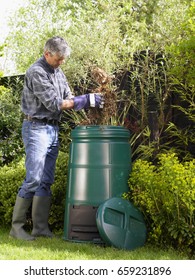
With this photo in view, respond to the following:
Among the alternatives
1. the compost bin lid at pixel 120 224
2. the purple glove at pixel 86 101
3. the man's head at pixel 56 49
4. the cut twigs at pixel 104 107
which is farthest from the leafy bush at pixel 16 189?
the man's head at pixel 56 49

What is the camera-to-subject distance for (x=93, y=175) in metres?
4.30

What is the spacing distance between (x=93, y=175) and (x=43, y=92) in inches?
31.8

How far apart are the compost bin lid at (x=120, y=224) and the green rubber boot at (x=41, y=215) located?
74 centimetres

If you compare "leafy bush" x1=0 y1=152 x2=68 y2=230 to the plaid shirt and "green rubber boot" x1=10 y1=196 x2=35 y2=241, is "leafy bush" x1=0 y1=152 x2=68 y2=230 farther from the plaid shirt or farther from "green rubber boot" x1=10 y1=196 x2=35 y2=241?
the plaid shirt

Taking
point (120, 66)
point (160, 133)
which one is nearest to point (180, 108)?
point (160, 133)

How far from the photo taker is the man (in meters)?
4.46

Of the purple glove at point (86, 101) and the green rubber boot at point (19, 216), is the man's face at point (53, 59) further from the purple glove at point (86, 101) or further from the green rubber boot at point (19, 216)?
the green rubber boot at point (19, 216)

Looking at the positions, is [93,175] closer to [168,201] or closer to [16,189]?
[168,201]

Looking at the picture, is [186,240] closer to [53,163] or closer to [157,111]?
[53,163]

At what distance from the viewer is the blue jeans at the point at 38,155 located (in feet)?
14.7

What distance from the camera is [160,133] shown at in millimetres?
5504

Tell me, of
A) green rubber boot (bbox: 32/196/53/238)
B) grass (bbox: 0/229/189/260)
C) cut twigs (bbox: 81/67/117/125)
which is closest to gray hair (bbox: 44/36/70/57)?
cut twigs (bbox: 81/67/117/125)

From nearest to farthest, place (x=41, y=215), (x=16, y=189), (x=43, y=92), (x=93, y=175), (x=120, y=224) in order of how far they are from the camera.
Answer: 1. (x=120, y=224)
2. (x=93, y=175)
3. (x=43, y=92)
4. (x=41, y=215)
5. (x=16, y=189)

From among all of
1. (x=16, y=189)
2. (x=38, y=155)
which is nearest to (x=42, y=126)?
(x=38, y=155)
